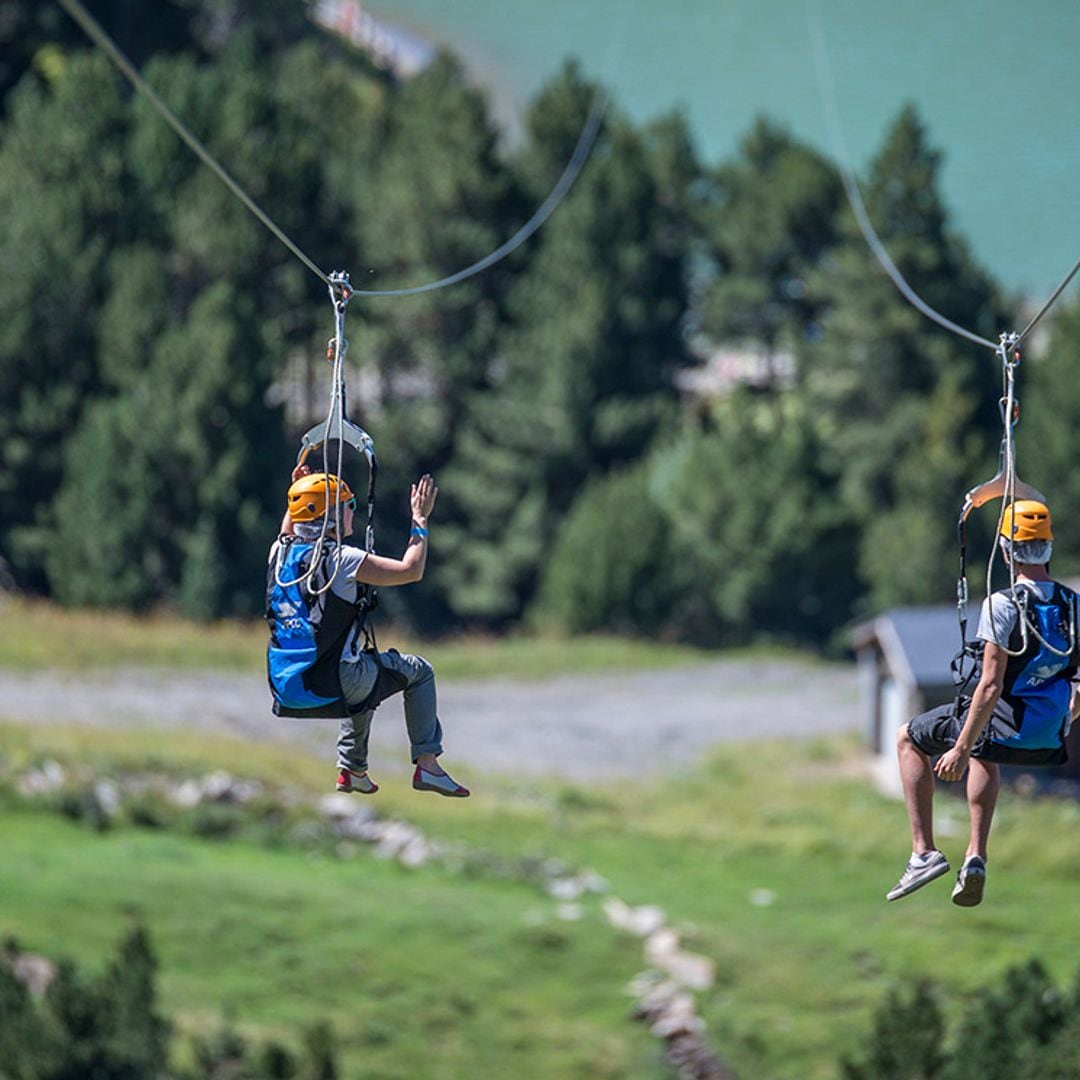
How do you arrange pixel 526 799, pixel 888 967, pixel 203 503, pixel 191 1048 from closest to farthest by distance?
pixel 191 1048, pixel 888 967, pixel 526 799, pixel 203 503

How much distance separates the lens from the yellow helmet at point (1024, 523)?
50.3 feet

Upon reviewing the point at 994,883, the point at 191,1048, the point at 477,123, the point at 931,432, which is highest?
the point at 477,123

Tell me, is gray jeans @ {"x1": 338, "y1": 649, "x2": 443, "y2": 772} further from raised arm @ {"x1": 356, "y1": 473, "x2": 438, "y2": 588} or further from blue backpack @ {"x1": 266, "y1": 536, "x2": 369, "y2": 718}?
raised arm @ {"x1": 356, "y1": 473, "x2": 438, "y2": 588}

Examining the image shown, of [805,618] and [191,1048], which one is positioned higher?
[805,618]

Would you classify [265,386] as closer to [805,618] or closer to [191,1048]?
[805,618]

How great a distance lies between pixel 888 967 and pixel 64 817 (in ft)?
69.0

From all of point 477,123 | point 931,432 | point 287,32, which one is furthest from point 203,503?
point 287,32

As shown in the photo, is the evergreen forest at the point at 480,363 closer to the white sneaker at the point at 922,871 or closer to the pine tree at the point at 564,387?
the pine tree at the point at 564,387

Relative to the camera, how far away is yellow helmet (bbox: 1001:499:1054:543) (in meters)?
15.3

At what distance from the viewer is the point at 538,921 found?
55.4m

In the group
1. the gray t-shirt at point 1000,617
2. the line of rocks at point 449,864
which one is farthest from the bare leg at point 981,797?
the line of rocks at point 449,864

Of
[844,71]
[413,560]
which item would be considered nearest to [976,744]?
[413,560]

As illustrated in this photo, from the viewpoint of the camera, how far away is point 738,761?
66.4 metres

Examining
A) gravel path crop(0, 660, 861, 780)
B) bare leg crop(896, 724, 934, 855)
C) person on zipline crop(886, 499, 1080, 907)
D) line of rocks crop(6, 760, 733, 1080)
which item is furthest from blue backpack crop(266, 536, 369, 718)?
gravel path crop(0, 660, 861, 780)
